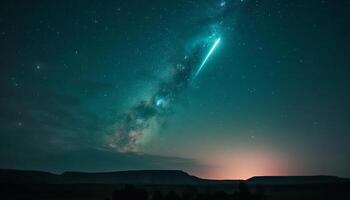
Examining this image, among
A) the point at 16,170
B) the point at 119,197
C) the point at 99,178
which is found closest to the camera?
the point at 119,197

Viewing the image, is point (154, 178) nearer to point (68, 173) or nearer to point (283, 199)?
point (68, 173)

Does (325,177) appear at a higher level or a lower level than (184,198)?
higher

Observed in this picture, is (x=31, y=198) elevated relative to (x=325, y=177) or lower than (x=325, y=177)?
lower

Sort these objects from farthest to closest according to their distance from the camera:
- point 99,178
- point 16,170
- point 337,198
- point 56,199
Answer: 1. point 99,178
2. point 16,170
3. point 56,199
4. point 337,198

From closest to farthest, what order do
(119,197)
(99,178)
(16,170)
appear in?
(119,197) < (16,170) < (99,178)

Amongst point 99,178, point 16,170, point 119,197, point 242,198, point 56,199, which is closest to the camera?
point 242,198

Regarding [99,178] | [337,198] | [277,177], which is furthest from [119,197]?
[277,177]

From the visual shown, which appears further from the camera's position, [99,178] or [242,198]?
[99,178]

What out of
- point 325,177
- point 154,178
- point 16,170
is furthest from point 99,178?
point 325,177

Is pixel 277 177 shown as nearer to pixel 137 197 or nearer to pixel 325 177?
pixel 325 177
